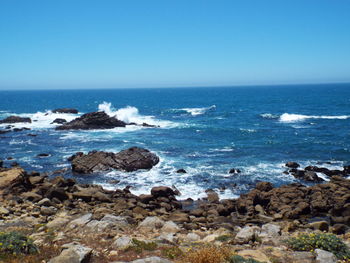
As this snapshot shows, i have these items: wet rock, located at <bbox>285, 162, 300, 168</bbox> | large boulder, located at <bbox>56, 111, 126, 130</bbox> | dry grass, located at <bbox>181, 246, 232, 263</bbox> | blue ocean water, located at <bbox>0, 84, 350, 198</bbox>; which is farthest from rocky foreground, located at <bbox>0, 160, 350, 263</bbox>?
large boulder, located at <bbox>56, 111, 126, 130</bbox>

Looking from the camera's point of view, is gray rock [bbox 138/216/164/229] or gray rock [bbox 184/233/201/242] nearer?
gray rock [bbox 184/233/201/242]

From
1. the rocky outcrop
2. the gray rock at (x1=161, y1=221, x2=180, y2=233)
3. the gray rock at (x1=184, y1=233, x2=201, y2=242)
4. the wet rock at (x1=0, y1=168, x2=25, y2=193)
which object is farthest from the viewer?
the wet rock at (x1=0, y1=168, x2=25, y2=193)

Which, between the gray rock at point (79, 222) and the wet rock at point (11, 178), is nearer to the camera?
the gray rock at point (79, 222)

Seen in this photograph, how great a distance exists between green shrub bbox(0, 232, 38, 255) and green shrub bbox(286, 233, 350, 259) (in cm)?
931

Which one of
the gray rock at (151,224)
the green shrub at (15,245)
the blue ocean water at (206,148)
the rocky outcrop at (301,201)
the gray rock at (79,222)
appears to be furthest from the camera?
the blue ocean water at (206,148)

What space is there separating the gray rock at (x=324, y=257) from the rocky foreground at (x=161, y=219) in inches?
1.4

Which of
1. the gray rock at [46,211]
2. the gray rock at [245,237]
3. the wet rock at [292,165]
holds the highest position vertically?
the gray rock at [245,237]

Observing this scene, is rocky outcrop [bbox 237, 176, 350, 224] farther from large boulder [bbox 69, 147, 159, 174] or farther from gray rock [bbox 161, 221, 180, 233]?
large boulder [bbox 69, 147, 159, 174]

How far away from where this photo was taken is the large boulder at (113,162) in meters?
32.2

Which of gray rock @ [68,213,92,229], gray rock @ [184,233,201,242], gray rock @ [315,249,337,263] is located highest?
gray rock @ [315,249,337,263]

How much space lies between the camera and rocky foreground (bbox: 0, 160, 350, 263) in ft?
35.2

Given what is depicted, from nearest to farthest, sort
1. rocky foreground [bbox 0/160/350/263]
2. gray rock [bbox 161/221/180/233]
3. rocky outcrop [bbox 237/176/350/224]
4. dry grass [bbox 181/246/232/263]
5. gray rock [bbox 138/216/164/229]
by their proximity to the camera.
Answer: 1. dry grass [bbox 181/246/232/263]
2. rocky foreground [bbox 0/160/350/263]
3. gray rock [bbox 161/221/180/233]
4. gray rock [bbox 138/216/164/229]
5. rocky outcrop [bbox 237/176/350/224]

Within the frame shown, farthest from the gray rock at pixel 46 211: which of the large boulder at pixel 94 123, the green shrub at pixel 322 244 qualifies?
the large boulder at pixel 94 123

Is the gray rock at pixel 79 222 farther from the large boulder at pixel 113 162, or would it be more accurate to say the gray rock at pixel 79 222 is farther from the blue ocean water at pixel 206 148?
the large boulder at pixel 113 162
